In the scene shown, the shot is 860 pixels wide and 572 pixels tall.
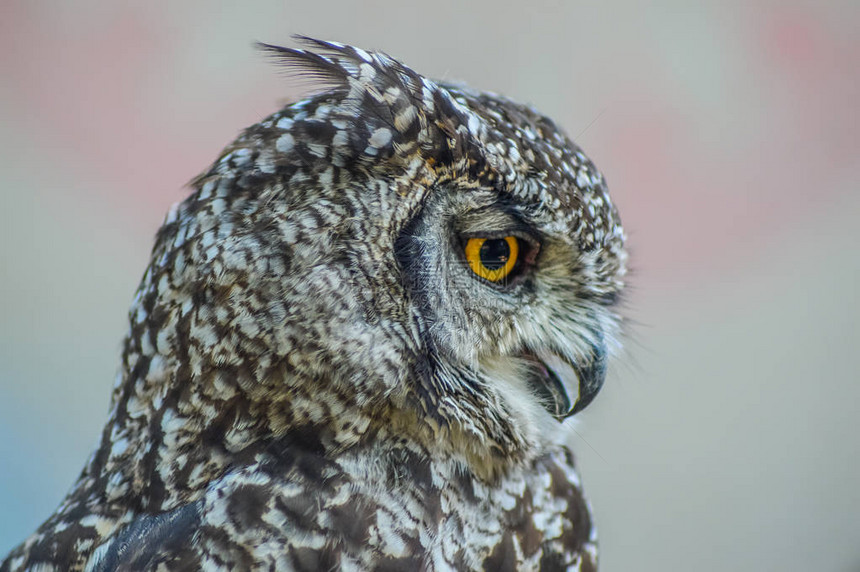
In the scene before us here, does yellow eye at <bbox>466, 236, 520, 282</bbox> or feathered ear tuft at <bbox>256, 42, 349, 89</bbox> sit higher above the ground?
feathered ear tuft at <bbox>256, 42, 349, 89</bbox>

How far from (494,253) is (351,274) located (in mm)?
258

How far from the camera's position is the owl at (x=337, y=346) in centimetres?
96

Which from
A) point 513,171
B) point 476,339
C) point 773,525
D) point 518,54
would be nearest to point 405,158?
point 513,171

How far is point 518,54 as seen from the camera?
2.74 metres

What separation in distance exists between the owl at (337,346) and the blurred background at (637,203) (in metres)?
1.41

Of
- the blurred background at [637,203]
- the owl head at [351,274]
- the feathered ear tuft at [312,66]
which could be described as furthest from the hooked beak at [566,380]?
the blurred background at [637,203]

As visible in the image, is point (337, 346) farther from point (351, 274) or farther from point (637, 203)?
point (637, 203)

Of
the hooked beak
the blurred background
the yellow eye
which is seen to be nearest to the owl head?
the yellow eye

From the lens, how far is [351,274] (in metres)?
0.96

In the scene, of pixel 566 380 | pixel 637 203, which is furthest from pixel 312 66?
pixel 637 203

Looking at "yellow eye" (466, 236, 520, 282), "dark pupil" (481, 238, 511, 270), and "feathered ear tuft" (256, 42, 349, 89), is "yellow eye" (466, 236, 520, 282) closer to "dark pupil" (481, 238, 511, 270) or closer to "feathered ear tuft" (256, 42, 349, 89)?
"dark pupil" (481, 238, 511, 270)

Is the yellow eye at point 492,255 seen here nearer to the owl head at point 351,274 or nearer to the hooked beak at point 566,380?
the owl head at point 351,274

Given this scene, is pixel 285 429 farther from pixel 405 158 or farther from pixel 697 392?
pixel 697 392

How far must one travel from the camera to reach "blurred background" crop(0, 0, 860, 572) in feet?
8.13
